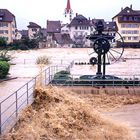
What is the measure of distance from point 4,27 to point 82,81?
74.0 m

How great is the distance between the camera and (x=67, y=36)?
9706 centimetres

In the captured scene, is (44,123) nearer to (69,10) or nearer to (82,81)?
(82,81)

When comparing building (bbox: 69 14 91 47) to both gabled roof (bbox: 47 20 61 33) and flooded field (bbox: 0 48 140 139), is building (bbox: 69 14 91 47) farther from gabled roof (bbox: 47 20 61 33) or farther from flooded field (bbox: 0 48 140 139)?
flooded field (bbox: 0 48 140 139)

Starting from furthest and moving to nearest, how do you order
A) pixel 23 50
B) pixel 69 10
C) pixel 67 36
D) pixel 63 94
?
1. pixel 69 10
2. pixel 67 36
3. pixel 23 50
4. pixel 63 94

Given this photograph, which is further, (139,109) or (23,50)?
(23,50)

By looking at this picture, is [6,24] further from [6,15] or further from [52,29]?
[52,29]

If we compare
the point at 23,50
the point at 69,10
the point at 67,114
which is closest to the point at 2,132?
the point at 67,114

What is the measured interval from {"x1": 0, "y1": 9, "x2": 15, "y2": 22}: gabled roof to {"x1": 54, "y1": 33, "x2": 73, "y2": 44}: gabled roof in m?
11.5

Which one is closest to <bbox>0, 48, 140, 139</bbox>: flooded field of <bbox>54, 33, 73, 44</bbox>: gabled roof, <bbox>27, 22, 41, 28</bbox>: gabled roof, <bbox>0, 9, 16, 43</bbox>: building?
<bbox>0, 9, 16, 43</bbox>: building

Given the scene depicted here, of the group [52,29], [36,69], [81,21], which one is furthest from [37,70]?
[52,29]

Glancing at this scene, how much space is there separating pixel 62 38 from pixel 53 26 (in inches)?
323

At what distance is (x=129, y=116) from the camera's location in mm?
13844

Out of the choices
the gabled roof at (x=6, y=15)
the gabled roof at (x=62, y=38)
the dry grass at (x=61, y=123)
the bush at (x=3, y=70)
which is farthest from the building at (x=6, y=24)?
the dry grass at (x=61, y=123)

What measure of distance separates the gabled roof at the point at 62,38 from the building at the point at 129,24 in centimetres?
1098
